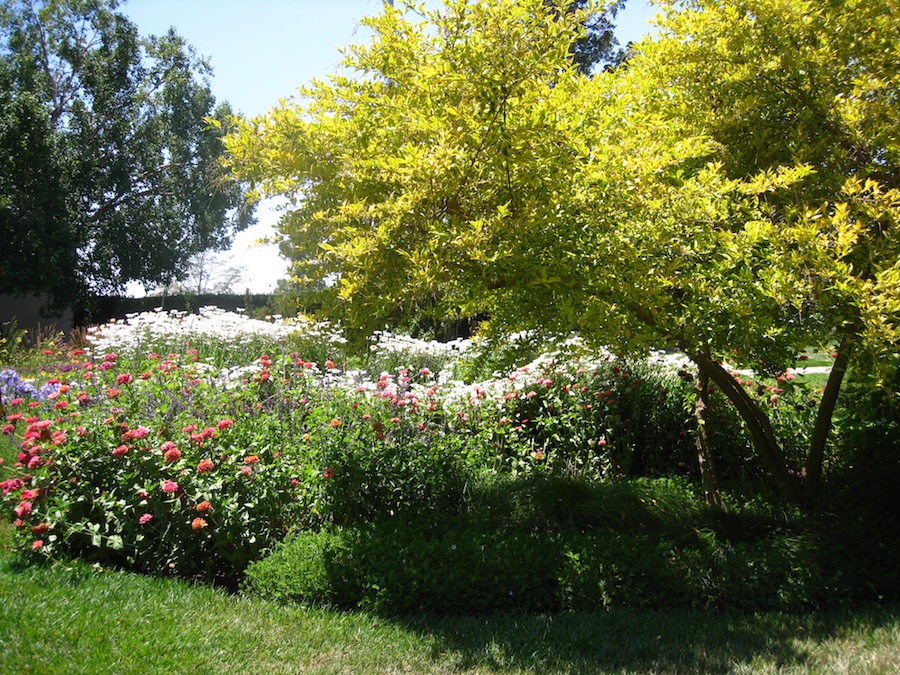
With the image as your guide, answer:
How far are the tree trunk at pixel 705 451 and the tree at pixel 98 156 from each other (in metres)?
15.1

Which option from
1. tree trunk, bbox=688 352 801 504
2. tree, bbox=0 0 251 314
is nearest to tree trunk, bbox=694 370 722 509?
tree trunk, bbox=688 352 801 504

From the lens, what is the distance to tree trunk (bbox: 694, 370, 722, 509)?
4.79 metres

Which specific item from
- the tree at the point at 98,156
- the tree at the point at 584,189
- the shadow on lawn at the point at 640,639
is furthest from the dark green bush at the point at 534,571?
the tree at the point at 98,156

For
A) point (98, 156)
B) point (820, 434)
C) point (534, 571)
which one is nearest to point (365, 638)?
point (534, 571)

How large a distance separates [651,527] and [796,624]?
111cm

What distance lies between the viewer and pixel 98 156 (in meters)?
22.2

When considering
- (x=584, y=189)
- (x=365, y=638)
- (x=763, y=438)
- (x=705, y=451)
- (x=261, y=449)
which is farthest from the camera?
(x=705, y=451)

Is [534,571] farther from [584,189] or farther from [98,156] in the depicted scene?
[98,156]

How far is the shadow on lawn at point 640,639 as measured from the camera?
3.07 meters

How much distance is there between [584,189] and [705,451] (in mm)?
2413

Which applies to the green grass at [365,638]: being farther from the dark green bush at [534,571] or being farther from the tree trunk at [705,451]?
the tree trunk at [705,451]

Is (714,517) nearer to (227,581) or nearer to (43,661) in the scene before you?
(227,581)

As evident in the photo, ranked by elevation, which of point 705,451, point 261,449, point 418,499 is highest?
point 705,451

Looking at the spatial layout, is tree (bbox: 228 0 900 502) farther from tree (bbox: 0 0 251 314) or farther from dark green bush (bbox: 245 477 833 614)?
tree (bbox: 0 0 251 314)
